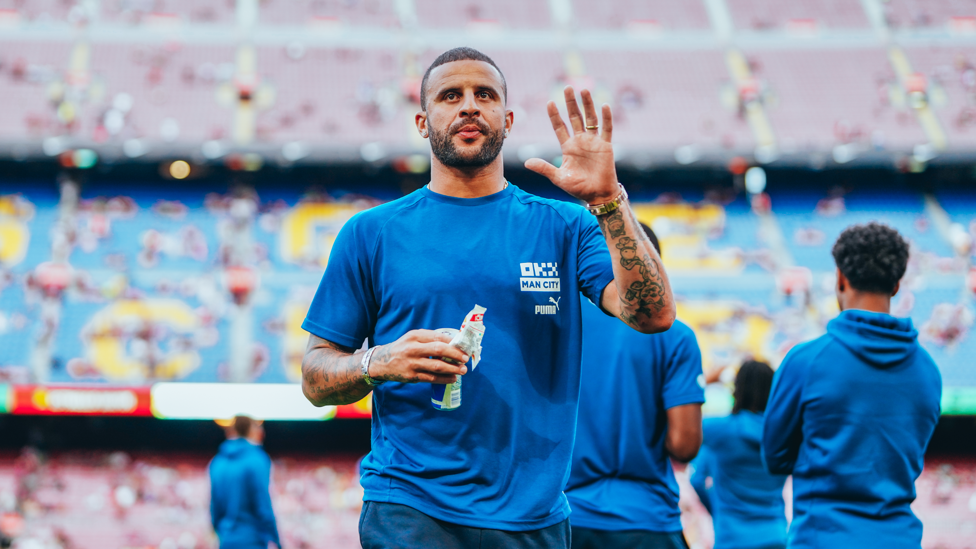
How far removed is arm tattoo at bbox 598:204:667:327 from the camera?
2330 millimetres

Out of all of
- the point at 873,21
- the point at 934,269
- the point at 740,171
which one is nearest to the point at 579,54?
the point at 740,171

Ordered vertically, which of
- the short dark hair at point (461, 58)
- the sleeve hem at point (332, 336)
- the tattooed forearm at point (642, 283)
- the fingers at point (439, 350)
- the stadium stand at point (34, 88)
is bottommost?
the fingers at point (439, 350)

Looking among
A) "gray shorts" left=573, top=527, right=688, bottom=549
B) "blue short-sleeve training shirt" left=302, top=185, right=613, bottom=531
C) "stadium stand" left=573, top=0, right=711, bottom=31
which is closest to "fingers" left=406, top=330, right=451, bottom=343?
"blue short-sleeve training shirt" left=302, top=185, right=613, bottom=531

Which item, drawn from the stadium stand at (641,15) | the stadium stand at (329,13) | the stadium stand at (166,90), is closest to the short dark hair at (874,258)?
the stadium stand at (166,90)

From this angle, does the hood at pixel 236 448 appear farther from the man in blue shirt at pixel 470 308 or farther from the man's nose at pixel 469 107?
the man's nose at pixel 469 107

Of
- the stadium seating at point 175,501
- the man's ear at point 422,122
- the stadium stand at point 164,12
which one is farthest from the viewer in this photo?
the stadium stand at point 164,12

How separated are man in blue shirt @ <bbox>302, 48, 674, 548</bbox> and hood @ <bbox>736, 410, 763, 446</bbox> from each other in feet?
9.11

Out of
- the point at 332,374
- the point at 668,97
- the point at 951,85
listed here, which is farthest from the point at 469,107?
the point at 951,85

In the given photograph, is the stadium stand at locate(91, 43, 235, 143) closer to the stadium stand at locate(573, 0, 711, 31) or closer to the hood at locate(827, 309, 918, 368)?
the stadium stand at locate(573, 0, 711, 31)

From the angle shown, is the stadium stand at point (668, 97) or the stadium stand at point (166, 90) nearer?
the stadium stand at point (166, 90)

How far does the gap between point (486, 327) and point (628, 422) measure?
5.26 ft

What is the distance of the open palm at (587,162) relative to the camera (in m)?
2.37

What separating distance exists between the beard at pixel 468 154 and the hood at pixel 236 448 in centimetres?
531

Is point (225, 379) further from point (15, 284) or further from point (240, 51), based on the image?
point (240, 51)
